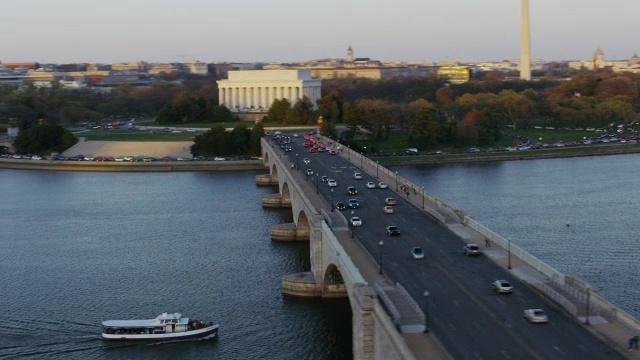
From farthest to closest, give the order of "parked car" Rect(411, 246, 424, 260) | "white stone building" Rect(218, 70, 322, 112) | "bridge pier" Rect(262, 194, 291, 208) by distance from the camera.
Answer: "white stone building" Rect(218, 70, 322, 112), "bridge pier" Rect(262, 194, 291, 208), "parked car" Rect(411, 246, 424, 260)

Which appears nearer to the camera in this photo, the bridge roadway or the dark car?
the bridge roadway

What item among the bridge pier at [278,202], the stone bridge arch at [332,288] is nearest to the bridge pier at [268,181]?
the bridge pier at [278,202]

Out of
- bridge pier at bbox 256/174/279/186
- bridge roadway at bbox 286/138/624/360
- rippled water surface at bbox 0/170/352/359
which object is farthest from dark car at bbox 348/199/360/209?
bridge pier at bbox 256/174/279/186

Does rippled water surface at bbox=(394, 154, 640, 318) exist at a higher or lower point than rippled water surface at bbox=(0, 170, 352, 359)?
higher

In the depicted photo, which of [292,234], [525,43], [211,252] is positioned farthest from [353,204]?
[525,43]

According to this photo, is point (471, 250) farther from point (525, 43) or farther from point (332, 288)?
point (525, 43)

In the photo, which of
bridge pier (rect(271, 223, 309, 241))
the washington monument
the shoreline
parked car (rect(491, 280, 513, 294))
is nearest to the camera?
parked car (rect(491, 280, 513, 294))

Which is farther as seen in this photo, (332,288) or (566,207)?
(566,207)

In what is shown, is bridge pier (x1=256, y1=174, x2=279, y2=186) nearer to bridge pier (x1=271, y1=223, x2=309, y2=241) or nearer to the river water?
the river water
